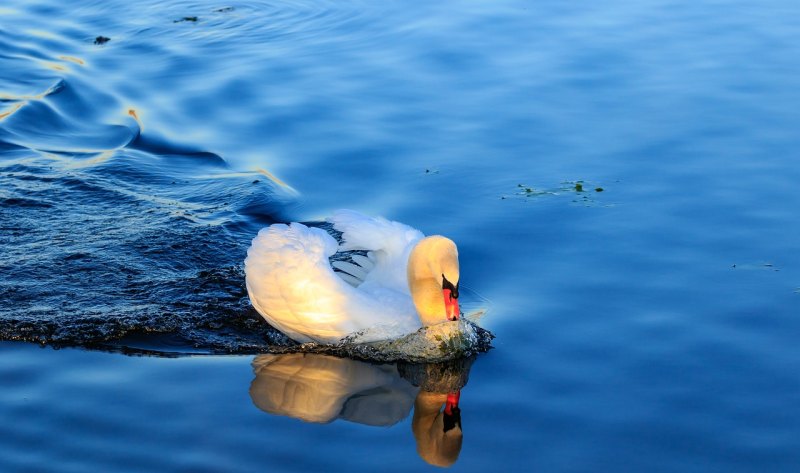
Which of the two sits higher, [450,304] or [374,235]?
[374,235]

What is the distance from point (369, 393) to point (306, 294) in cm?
77

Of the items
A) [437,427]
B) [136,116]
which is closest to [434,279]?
[437,427]

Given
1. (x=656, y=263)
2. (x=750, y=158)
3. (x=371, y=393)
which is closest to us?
(x=371, y=393)

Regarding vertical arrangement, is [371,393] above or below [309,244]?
below

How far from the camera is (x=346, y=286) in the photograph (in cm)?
744

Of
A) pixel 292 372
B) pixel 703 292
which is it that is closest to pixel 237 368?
pixel 292 372

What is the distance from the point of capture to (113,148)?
10.8 metres

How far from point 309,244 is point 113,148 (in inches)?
156

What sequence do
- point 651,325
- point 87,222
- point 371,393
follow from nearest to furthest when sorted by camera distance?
point 371,393 → point 651,325 → point 87,222

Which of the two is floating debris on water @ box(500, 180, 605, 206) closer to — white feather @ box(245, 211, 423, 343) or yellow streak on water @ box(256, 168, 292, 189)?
yellow streak on water @ box(256, 168, 292, 189)

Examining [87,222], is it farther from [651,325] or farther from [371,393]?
[651,325]

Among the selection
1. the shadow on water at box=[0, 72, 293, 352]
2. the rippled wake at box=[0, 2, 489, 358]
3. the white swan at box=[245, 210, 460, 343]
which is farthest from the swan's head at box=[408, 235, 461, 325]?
the shadow on water at box=[0, 72, 293, 352]

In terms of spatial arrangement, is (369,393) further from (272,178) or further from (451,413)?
(272,178)

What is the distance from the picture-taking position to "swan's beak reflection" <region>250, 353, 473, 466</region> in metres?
6.53
